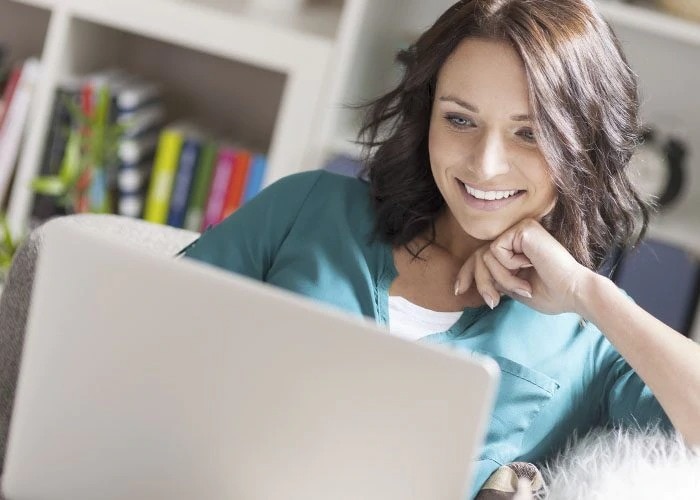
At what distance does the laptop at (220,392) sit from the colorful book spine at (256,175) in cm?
163

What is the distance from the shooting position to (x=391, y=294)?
153 cm

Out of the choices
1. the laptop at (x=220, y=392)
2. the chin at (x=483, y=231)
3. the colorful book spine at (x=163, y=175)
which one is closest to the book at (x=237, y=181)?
the colorful book spine at (x=163, y=175)

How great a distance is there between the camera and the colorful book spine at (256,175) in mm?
2660

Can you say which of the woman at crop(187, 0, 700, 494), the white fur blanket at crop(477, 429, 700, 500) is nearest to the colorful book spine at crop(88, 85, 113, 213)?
the woman at crop(187, 0, 700, 494)

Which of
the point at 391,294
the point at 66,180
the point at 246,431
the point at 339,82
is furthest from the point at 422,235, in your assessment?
the point at 66,180

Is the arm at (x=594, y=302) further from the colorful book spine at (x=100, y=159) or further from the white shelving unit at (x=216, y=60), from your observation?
the colorful book spine at (x=100, y=159)

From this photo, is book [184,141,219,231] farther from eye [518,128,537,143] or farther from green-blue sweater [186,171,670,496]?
eye [518,128,537,143]

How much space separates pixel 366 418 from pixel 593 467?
0.47 m

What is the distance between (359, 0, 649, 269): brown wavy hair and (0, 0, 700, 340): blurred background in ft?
2.74

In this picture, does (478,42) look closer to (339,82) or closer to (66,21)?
(339,82)

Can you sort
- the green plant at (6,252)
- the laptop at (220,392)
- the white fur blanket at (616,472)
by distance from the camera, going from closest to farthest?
the laptop at (220,392) → the white fur blanket at (616,472) → the green plant at (6,252)

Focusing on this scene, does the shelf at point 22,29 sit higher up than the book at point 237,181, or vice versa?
the shelf at point 22,29

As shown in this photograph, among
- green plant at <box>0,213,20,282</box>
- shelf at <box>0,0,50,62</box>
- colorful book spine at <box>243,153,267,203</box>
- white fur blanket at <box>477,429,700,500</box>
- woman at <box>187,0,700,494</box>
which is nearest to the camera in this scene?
white fur blanket at <box>477,429,700,500</box>

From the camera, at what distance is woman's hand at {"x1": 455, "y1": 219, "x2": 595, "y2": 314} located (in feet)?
4.75
